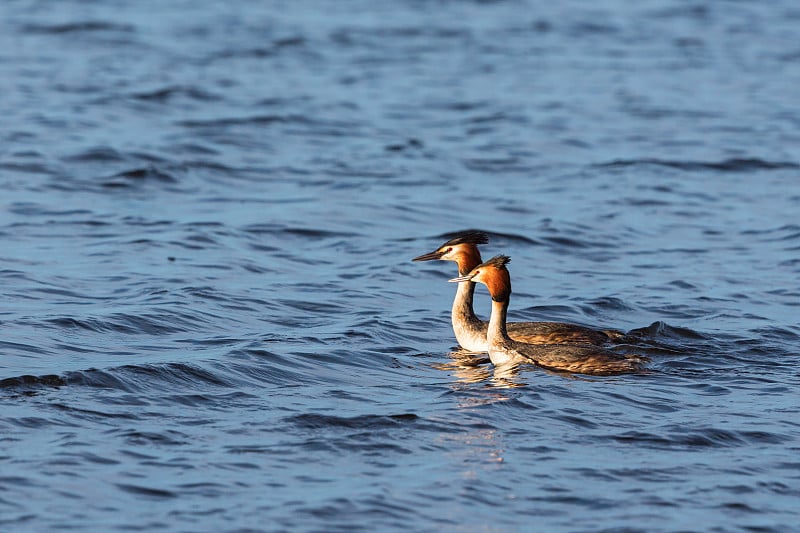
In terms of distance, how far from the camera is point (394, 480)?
864 cm

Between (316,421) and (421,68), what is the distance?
2137 cm

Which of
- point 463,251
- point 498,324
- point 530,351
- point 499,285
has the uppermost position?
point 463,251

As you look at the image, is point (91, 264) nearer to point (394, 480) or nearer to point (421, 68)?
point (394, 480)

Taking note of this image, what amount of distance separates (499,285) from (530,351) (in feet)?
2.27

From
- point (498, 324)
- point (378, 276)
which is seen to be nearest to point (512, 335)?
point (498, 324)

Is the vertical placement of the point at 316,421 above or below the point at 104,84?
below

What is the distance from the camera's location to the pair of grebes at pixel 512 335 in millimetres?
11523

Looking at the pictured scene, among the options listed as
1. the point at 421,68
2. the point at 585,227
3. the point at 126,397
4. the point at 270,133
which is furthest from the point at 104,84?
the point at 126,397

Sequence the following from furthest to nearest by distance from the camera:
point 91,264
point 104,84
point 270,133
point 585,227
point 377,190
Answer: point 104,84 → point 270,133 → point 377,190 → point 585,227 → point 91,264

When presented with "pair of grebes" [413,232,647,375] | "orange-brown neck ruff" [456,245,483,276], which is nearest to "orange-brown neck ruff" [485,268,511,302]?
"pair of grebes" [413,232,647,375]

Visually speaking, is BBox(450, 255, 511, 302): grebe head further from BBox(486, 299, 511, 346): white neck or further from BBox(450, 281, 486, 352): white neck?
BBox(450, 281, 486, 352): white neck

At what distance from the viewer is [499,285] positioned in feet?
40.0

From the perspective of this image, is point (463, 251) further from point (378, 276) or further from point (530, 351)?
point (378, 276)

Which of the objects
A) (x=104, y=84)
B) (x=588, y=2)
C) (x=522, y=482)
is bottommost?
(x=522, y=482)
